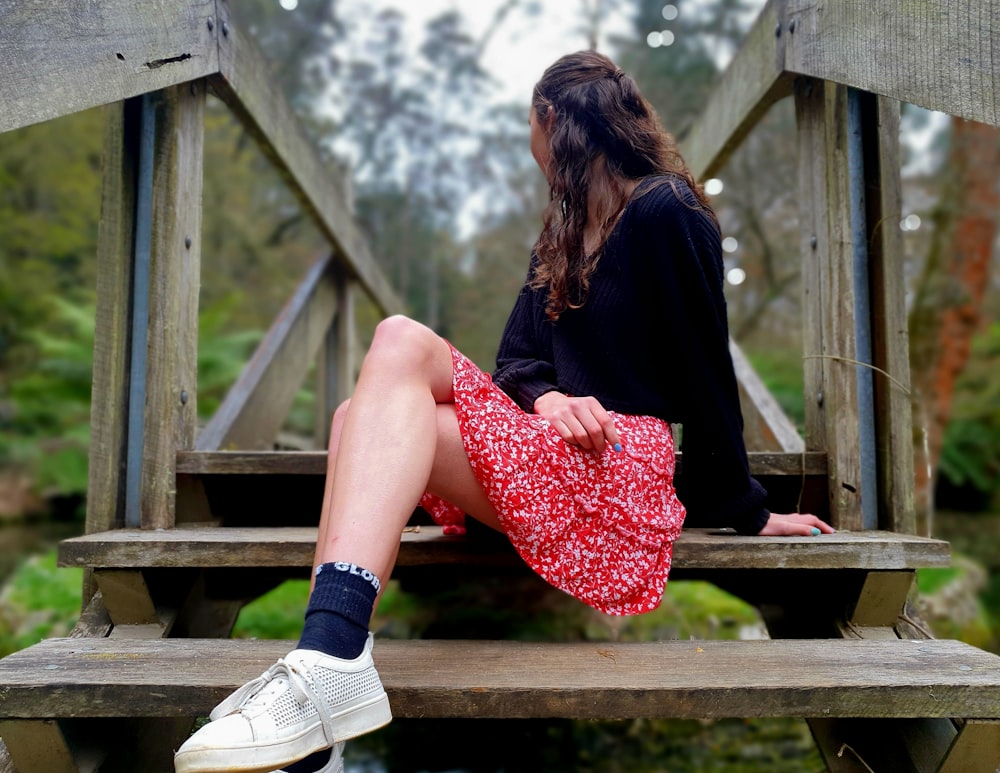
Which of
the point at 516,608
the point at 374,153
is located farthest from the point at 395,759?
the point at 374,153

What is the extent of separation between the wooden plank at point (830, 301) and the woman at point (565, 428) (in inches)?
5.7

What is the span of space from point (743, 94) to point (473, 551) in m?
1.33

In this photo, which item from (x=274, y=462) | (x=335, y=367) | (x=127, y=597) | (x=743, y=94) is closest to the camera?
(x=127, y=597)

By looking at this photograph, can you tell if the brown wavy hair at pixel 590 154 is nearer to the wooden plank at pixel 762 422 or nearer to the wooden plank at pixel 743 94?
the wooden plank at pixel 743 94

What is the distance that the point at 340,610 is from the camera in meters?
1.04

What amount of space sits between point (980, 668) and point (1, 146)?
10.9 meters

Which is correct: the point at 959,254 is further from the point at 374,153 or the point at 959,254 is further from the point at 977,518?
the point at 374,153

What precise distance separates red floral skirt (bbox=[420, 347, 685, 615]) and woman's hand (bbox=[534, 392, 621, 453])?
0.02 m

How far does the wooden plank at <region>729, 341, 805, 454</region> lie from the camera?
2.06 meters

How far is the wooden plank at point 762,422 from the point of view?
2.06m

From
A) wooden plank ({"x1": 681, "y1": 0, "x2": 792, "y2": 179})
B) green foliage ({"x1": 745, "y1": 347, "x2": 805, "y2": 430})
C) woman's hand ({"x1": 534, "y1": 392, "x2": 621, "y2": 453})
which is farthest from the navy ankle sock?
green foliage ({"x1": 745, "y1": 347, "x2": 805, "y2": 430})

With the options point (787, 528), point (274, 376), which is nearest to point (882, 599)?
point (787, 528)

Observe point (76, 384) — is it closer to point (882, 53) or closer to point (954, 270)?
point (954, 270)

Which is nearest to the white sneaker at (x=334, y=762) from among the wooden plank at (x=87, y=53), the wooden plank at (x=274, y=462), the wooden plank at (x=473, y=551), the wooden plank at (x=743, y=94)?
the wooden plank at (x=473, y=551)
